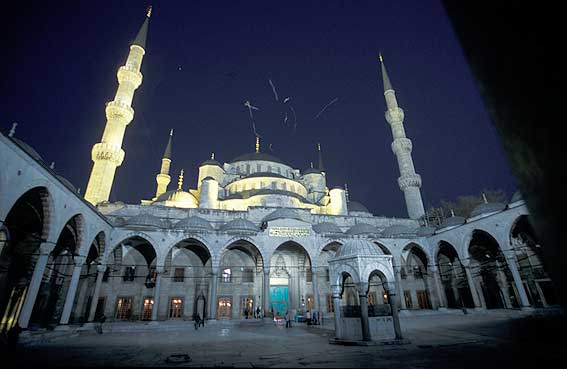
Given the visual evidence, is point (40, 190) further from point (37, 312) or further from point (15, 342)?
point (37, 312)

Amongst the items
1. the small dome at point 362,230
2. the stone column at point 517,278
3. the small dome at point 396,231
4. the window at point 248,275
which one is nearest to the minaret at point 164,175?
the window at point 248,275

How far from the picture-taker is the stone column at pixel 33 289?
34.5 feet

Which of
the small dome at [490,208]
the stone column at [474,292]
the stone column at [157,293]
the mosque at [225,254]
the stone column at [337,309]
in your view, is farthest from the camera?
the stone column at [474,292]

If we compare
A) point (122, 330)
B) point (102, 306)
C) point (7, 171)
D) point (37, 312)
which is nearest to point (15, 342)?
point (7, 171)

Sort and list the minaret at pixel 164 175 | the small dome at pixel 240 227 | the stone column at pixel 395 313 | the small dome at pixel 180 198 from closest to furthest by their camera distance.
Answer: the stone column at pixel 395 313 < the small dome at pixel 240 227 < the small dome at pixel 180 198 < the minaret at pixel 164 175

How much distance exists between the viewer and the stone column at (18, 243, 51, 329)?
10508 mm

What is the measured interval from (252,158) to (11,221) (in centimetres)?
2486

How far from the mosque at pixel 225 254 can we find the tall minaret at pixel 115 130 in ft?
0.35

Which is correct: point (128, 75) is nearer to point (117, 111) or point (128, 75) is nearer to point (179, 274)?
point (117, 111)

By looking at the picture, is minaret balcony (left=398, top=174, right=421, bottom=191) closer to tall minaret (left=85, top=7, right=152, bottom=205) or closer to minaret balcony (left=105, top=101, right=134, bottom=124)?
tall minaret (left=85, top=7, right=152, bottom=205)

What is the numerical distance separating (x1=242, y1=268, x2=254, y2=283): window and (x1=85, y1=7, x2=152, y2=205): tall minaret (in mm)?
12923

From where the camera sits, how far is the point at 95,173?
24078 mm

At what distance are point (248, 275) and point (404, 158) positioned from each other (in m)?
21.3

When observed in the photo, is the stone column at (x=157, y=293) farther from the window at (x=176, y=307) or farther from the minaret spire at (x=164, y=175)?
the minaret spire at (x=164, y=175)
